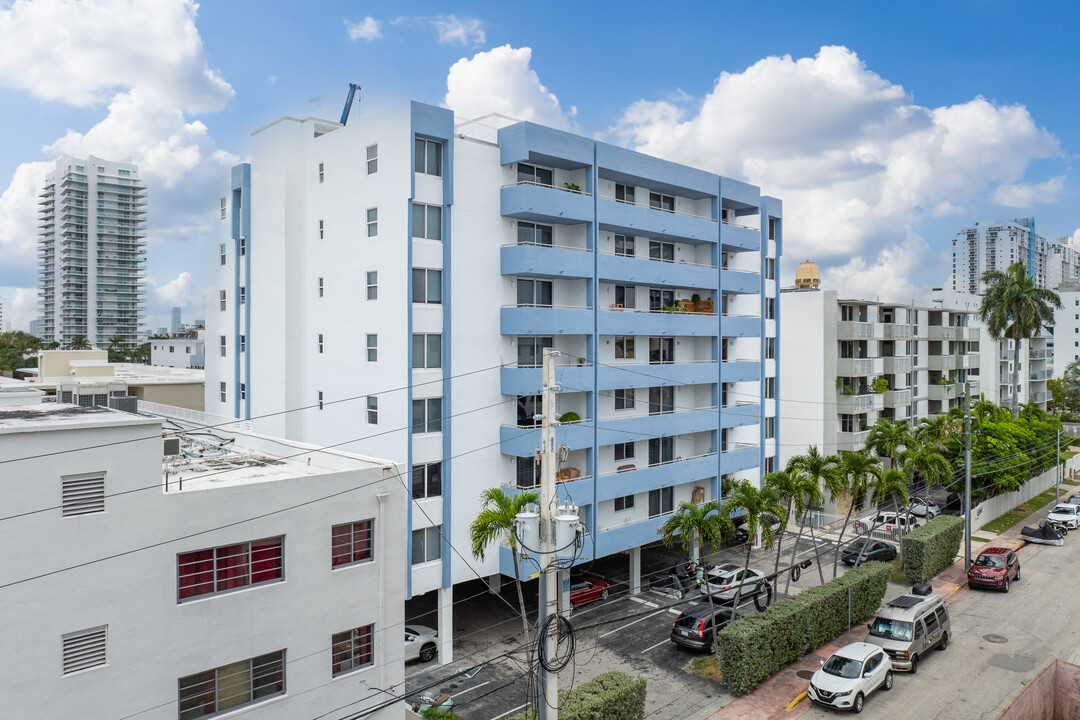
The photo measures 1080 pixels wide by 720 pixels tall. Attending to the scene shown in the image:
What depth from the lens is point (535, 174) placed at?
32.3 meters

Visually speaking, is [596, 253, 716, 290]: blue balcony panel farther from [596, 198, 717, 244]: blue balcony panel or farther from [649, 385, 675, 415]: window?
[649, 385, 675, 415]: window

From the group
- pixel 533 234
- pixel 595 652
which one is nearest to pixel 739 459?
pixel 595 652

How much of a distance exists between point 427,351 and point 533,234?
776 centimetres

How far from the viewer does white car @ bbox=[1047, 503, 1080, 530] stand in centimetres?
4838

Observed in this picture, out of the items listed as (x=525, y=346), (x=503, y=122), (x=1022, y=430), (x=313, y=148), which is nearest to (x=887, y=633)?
(x=525, y=346)

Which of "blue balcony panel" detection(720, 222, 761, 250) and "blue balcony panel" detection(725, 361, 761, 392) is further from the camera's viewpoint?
"blue balcony panel" detection(720, 222, 761, 250)

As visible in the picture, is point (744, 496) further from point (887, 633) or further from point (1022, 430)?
point (1022, 430)

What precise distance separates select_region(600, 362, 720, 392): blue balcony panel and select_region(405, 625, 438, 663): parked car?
39.0 ft

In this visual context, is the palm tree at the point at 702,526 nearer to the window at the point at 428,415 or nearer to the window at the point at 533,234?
the window at the point at 428,415

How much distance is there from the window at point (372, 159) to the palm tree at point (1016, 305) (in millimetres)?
58715

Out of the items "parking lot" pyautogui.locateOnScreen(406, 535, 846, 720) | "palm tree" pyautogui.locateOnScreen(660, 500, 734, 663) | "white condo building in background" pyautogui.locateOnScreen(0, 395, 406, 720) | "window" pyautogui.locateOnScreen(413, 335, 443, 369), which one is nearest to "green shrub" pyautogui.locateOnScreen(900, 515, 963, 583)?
"parking lot" pyautogui.locateOnScreen(406, 535, 846, 720)

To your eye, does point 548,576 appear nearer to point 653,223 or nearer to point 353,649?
point 353,649

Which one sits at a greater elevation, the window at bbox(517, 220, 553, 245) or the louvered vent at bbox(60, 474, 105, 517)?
the window at bbox(517, 220, 553, 245)

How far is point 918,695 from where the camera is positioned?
24828mm
